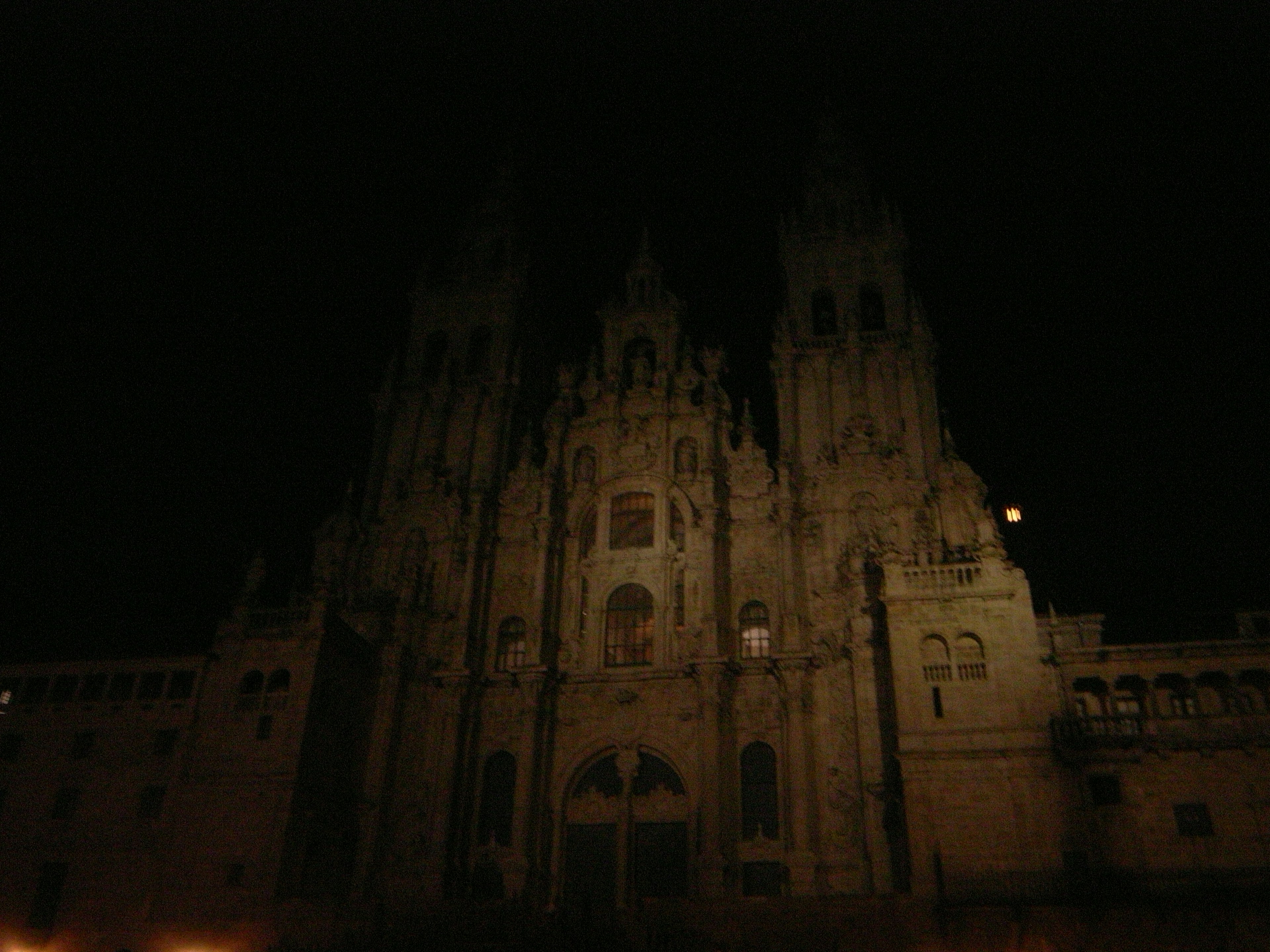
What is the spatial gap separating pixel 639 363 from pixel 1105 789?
25.3 meters

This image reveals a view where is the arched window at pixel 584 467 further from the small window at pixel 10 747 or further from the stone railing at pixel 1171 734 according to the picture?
the small window at pixel 10 747

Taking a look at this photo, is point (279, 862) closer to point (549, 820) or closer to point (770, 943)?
point (549, 820)

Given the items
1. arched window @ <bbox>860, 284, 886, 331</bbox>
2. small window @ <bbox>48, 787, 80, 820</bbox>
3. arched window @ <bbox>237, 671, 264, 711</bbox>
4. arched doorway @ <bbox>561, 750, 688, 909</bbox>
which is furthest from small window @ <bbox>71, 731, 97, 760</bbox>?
arched window @ <bbox>860, 284, 886, 331</bbox>

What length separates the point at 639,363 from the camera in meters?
45.5

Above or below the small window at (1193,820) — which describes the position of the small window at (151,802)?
above

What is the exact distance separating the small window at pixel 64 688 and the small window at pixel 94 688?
0.31 m

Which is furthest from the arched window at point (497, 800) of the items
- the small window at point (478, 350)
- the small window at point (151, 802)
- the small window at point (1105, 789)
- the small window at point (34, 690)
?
the small window at point (1105, 789)

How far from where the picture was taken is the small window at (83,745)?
3675 centimetres

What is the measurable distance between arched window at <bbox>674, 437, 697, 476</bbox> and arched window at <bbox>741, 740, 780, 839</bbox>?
11.5 m

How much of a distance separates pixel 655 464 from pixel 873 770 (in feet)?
49.7

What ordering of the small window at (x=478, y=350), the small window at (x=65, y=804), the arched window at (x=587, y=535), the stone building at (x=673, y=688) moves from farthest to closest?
the small window at (x=478, y=350), the arched window at (x=587, y=535), the small window at (x=65, y=804), the stone building at (x=673, y=688)

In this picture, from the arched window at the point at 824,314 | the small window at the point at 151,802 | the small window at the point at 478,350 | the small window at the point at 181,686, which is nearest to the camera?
the small window at the point at 151,802

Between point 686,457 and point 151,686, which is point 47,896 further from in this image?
point 686,457

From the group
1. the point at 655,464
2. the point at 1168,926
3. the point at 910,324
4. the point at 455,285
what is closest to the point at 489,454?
the point at 655,464
